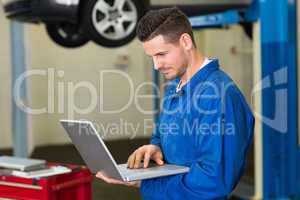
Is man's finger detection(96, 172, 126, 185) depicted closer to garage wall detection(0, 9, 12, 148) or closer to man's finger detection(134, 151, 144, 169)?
man's finger detection(134, 151, 144, 169)

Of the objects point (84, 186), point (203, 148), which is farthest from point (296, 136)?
point (203, 148)

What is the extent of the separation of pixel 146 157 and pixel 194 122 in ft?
0.82

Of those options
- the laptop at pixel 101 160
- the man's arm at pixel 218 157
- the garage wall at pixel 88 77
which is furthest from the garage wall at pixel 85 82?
the man's arm at pixel 218 157

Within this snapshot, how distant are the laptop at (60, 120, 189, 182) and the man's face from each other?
31 cm

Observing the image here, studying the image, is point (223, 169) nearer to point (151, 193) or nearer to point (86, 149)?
point (151, 193)

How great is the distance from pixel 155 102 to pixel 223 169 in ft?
16.2

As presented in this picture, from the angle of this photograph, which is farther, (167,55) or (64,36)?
(64,36)

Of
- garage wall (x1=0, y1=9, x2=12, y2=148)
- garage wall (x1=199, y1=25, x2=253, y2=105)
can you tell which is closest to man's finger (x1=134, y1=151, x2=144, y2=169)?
garage wall (x1=0, y1=9, x2=12, y2=148)

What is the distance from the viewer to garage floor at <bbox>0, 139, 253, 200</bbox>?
15.0 feet

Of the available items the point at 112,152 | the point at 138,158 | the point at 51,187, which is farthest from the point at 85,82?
the point at 138,158

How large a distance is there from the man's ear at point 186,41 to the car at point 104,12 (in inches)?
84.4

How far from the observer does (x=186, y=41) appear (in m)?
1.66

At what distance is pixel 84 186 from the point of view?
2.79 meters

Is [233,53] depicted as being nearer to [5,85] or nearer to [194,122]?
[5,85]
